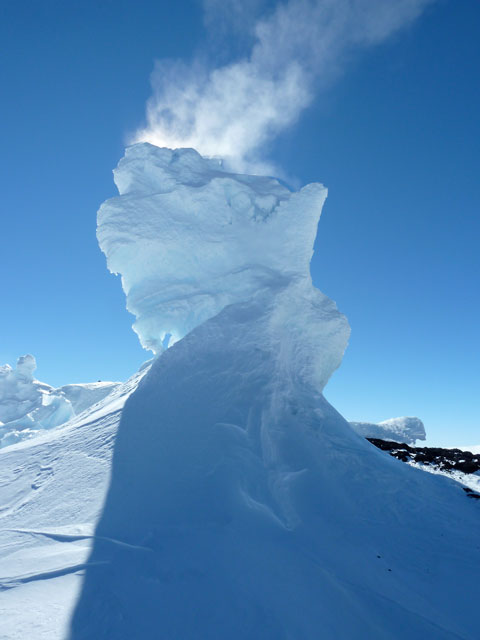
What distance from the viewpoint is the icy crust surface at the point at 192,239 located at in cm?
1667

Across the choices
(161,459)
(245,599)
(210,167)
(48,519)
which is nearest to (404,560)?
(245,599)

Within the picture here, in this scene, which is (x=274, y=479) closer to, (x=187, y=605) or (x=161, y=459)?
(x=161, y=459)

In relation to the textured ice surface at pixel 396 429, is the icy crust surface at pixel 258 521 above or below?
below

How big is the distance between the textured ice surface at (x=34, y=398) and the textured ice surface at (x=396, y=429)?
31855 millimetres

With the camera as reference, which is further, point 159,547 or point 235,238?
point 235,238

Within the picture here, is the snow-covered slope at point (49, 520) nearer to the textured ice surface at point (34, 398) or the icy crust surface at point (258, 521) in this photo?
the icy crust surface at point (258, 521)

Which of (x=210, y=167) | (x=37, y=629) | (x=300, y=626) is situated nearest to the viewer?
(x=37, y=629)

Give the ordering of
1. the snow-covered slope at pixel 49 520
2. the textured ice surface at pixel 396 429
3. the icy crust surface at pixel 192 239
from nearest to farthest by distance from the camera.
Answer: the snow-covered slope at pixel 49 520
the icy crust surface at pixel 192 239
the textured ice surface at pixel 396 429

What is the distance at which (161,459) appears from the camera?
376 inches

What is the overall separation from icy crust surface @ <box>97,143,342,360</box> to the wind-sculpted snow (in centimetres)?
5

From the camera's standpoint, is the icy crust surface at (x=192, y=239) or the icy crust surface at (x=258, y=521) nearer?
the icy crust surface at (x=258, y=521)

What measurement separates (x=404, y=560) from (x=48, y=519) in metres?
8.12

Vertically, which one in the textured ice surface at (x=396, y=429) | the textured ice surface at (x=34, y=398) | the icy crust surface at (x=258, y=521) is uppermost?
the textured ice surface at (x=34, y=398)

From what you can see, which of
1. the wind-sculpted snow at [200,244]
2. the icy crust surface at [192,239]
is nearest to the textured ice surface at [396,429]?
the wind-sculpted snow at [200,244]
